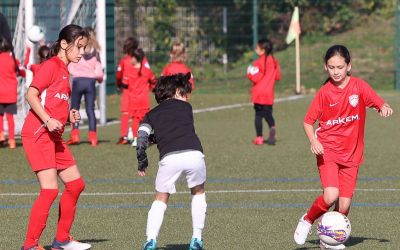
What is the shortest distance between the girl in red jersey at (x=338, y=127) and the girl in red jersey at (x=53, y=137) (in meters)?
1.76

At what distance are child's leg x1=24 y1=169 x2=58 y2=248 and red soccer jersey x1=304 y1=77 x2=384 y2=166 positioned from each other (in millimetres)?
2003

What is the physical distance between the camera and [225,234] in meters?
10.8

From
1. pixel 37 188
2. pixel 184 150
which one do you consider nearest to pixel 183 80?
pixel 184 150

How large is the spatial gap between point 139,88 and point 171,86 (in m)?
10.7

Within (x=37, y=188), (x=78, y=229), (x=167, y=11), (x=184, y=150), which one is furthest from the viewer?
(x=167, y=11)

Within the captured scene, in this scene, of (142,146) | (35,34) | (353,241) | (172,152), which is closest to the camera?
(142,146)

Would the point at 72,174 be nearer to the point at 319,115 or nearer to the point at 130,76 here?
the point at 319,115

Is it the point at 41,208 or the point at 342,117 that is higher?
the point at 342,117

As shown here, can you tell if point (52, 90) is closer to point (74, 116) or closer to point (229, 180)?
point (74, 116)

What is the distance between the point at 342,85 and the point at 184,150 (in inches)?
58.8

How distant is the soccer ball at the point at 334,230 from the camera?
384 inches

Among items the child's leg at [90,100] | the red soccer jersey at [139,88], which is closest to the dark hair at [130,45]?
the red soccer jersey at [139,88]

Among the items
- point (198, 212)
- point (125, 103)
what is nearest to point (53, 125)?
point (198, 212)

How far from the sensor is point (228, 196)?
Result: 13539mm
